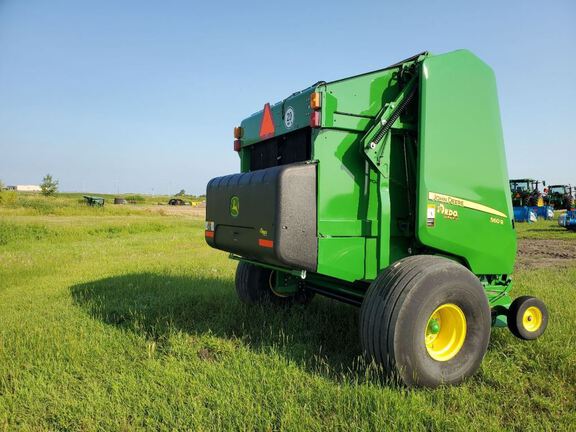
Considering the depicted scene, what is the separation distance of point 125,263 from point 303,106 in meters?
6.42

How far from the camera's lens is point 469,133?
12.4ft

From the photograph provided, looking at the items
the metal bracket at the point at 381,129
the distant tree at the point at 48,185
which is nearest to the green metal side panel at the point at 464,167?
the metal bracket at the point at 381,129

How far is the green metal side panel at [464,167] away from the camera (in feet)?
11.6

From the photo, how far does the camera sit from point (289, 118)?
3760mm

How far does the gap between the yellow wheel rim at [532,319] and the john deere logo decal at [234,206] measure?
277 cm

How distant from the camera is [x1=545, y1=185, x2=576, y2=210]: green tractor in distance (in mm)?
26922

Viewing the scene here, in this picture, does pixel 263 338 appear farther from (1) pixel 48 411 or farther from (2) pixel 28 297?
(2) pixel 28 297

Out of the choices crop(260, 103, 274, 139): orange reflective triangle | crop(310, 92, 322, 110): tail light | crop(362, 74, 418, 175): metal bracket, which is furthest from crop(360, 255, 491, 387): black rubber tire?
crop(260, 103, 274, 139): orange reflective triangle

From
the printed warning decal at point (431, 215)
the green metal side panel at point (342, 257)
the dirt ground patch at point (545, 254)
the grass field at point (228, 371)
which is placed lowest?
the grass field at point (228, 371)

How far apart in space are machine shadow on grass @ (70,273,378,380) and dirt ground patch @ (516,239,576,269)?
615 centimetres

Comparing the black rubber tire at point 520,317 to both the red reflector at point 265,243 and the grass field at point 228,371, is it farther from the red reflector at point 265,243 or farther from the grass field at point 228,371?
the red reflector at point 265,243

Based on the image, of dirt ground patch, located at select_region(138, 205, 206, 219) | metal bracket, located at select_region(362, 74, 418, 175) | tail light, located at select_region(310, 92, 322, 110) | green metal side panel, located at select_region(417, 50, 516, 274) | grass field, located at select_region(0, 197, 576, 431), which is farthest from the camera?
dirt ground patch, located at select_region(138, 205, 206, 219)

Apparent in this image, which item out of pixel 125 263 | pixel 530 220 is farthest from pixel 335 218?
pixel 530 220

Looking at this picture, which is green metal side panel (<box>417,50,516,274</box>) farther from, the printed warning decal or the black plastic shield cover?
the black plastic shield cover
